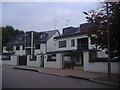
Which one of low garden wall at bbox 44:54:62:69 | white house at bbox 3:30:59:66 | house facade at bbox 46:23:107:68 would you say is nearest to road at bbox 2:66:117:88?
low garden wall at bbox 44:54:62:69

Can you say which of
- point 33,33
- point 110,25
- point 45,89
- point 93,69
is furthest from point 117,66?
point 33,33

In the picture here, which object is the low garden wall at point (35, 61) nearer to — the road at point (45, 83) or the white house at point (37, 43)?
the white house at point (37, 43)

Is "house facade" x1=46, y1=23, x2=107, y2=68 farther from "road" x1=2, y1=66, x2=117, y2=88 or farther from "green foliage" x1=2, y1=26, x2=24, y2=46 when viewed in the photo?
"green foliage" x1=2, y1=26, x2=24, y2=46

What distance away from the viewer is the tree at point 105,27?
41.2 feet

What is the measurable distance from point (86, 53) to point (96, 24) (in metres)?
6.44

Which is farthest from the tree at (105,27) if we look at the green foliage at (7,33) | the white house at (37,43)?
the green foliage at (7,33)

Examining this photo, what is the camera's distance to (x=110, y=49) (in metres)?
13.6

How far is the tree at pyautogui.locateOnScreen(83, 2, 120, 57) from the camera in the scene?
12.5 metres

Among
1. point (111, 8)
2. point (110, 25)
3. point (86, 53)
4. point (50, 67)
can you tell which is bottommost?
point (50, 67)

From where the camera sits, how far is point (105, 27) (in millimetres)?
13711

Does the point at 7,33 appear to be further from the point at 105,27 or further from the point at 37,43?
the point at 105,27

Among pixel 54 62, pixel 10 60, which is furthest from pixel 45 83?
pixel 10 60

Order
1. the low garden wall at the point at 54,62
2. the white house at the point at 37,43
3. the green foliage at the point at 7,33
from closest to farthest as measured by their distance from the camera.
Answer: the low garden wall at the point at 54,62
the white house at the point at 37,43
the green foliage at the point at 7,33

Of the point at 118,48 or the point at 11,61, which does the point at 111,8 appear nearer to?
the point at 118,48
